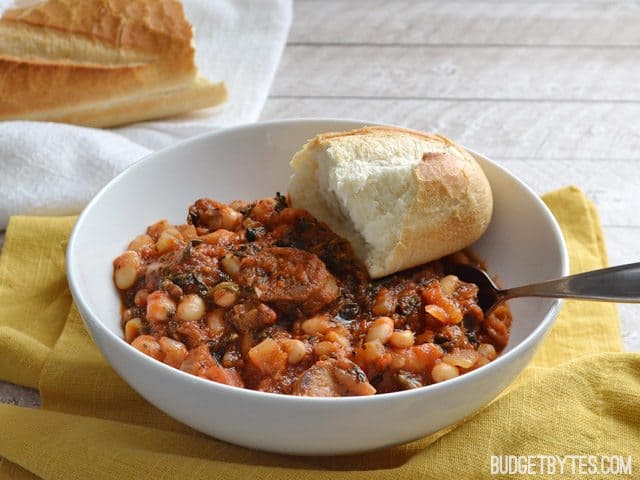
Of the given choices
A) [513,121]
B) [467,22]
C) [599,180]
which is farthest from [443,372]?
[467,22]

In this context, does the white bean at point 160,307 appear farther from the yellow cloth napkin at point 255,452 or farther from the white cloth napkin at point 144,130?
the white cloth napkin at point 144,130

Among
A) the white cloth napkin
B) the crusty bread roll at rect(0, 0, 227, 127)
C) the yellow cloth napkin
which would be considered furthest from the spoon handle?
the crusty bread roll at rect(0, 0, 227, 127)

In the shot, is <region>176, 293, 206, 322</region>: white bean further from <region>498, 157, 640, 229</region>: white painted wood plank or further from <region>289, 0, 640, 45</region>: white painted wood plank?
<region>289, 0, 640, 45</region>: white painted wood plank

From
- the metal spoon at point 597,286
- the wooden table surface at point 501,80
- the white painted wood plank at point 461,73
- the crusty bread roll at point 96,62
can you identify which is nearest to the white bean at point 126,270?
the metal spoon at point 597,286

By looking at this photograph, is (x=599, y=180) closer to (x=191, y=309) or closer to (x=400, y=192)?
(x=400, y=192)

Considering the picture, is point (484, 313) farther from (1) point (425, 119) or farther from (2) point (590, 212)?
(1) point (425, 119)

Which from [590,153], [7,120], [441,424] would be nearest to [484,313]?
[441,424]
